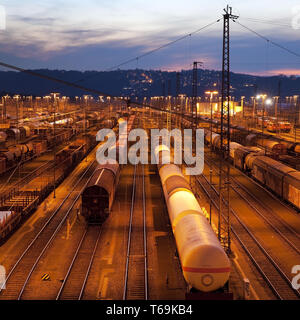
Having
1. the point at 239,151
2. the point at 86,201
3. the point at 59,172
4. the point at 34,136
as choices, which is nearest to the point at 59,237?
the point at 86,201

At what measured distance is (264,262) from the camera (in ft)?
61.7

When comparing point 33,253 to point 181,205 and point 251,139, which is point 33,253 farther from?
point 251,139

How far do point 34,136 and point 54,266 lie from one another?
55.7m

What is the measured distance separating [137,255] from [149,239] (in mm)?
2524

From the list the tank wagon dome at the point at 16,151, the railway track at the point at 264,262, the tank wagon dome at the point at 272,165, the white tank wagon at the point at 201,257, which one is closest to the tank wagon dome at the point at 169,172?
the railway track at the point at 264,262

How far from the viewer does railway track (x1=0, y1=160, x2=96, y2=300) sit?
626 inches

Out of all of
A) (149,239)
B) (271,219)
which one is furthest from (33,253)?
(271,219)

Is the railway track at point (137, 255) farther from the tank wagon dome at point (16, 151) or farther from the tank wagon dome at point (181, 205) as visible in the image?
the tank wagon dome at point (16, 151)

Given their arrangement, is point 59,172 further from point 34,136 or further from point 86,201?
point 34,136

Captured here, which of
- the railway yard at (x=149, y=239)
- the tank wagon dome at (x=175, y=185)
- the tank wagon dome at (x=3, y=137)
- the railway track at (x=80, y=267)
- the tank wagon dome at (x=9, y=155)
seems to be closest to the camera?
the railway yard at (x=149, y=239)

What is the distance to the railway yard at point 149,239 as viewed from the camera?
50.0ft

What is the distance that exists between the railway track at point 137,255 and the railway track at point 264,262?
18.0ft

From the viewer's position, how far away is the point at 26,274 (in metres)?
17.4

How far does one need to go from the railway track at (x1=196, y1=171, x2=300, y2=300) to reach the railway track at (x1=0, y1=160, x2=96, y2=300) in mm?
10776
